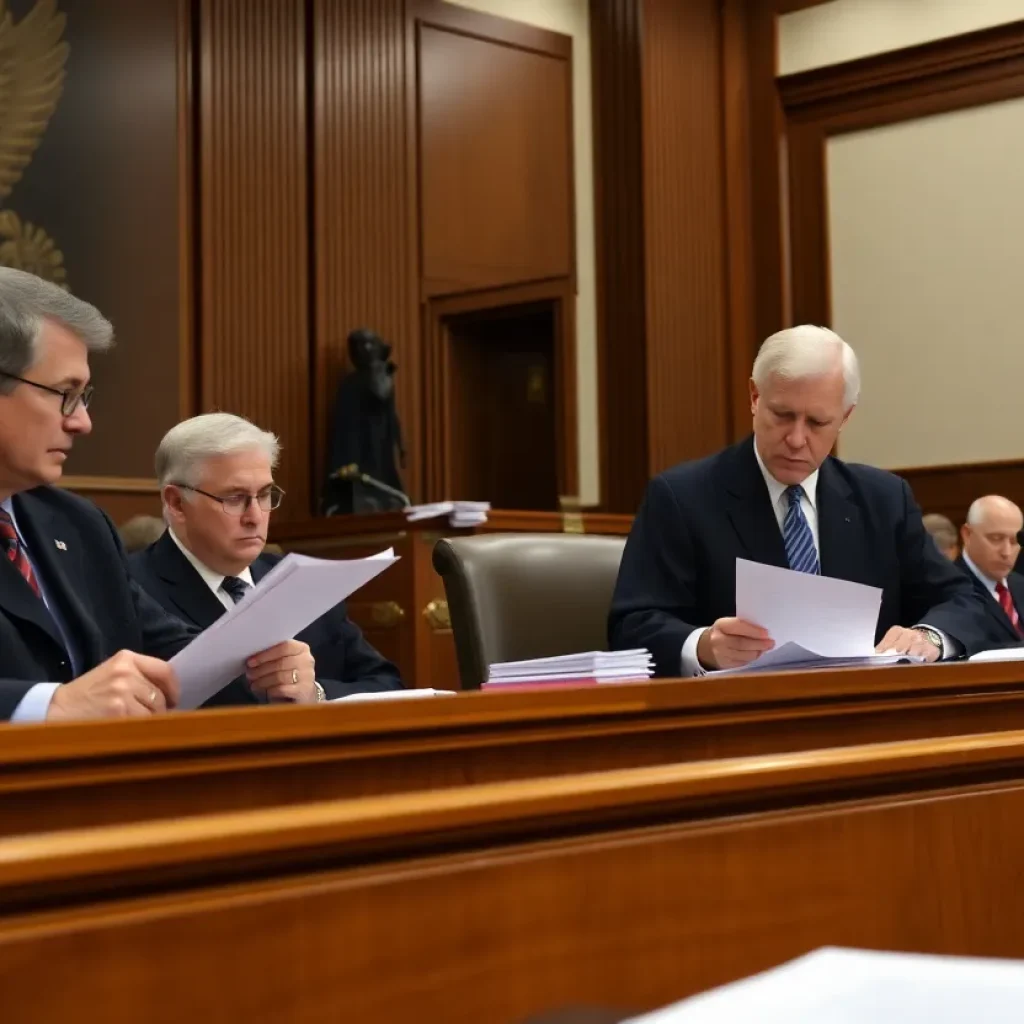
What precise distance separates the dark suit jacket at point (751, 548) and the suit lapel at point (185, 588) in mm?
830

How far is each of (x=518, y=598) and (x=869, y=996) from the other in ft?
7.20

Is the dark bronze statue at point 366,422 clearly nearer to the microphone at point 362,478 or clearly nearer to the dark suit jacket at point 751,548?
the microphone at point 362,478

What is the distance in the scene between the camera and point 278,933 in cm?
113

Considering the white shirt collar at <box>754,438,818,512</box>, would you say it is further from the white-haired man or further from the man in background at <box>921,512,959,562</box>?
the man in background at <box>921,512,959,562</box>

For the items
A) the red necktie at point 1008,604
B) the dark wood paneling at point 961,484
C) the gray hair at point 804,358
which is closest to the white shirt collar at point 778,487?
the gray hair at point 804,358

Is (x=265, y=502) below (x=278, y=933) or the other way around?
the other way around

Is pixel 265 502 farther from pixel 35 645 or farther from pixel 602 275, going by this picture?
pixel 602 275

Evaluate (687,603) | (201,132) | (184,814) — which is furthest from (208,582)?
(201,132)

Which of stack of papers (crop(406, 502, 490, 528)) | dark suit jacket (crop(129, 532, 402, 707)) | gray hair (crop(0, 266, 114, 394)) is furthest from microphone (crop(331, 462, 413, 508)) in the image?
gray hair (crop(0, 266, 114, 394))

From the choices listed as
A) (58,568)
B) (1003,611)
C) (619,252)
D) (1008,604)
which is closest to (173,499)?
(58,568)

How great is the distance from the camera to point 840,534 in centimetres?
335

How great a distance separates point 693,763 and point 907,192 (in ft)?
26.3

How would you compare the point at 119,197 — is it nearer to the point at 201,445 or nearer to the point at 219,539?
the point at 201,445

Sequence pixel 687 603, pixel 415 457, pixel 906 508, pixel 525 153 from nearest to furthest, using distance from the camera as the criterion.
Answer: pixel 687 603, pixel 906 508, pixel 415 457, pixel 525 153
